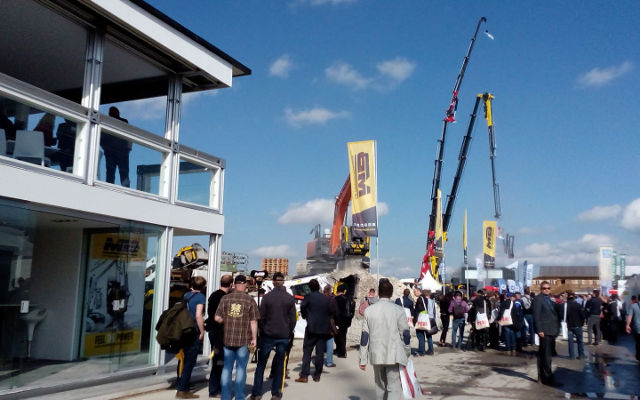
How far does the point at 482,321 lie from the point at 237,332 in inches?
406

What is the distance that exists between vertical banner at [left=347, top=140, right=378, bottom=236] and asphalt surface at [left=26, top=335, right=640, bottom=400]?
11.9 feet

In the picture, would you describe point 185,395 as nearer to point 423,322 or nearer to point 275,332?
point 275,332

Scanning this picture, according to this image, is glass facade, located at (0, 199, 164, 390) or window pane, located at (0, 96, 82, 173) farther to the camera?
glass facade, located at (0, 199, 164, 390)

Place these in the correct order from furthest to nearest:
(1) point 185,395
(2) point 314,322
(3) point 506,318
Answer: (3) point 506,318
(2) point 314,322
(1) point 185,395

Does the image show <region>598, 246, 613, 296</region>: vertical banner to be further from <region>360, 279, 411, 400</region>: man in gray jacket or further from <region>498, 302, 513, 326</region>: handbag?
<region>360, 279, 411, 400</region>: man in gray jacket

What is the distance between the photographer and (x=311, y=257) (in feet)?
138

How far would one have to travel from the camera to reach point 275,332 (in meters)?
7.62

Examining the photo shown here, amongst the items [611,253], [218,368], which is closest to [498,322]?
[218,368]

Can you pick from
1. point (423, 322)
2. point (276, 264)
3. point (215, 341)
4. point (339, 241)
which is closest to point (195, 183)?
point (215, 341)

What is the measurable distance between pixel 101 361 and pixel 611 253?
37.7 meters

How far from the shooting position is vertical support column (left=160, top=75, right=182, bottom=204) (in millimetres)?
9758

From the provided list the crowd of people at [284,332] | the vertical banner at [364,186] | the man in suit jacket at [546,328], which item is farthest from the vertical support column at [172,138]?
the man in suit jacket at [546,328]

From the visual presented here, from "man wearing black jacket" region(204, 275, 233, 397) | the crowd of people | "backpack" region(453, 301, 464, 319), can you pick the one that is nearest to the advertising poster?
A: the crowd of people

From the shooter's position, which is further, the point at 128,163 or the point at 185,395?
the point at 128,163
